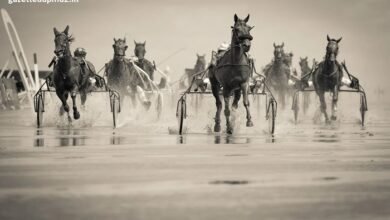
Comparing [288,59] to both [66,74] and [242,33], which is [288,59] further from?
[242,33]

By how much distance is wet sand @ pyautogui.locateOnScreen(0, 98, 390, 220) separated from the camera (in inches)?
302

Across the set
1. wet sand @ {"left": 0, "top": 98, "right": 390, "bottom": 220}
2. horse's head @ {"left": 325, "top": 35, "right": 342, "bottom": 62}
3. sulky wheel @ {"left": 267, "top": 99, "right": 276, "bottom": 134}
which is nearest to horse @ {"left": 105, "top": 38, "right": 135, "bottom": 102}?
horse's head @ {"left": 325, "top": 35, "right": 342, "bottom": 62}

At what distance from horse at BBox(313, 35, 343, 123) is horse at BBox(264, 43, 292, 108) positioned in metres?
8.48

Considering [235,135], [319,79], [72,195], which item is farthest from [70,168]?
[319,79]

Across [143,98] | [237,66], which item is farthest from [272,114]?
[143,98]

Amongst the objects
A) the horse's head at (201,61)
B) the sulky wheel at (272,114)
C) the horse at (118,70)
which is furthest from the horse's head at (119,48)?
the horse's head at (201,61)

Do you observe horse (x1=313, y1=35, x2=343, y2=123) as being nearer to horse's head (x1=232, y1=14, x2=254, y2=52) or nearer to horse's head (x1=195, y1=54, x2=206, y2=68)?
horse's head (x1=232, y1=14, x2=254, y2=52)

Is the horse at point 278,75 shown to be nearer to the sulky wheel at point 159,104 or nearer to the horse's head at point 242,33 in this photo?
the sulky wheel at point 159,104

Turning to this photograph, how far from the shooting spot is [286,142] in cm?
1758

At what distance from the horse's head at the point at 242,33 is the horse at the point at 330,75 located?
826cm

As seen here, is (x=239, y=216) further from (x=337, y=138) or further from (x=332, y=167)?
(x=337, y=138)

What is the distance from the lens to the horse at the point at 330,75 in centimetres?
2745

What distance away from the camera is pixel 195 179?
1022 cm

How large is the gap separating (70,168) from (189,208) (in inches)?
164
